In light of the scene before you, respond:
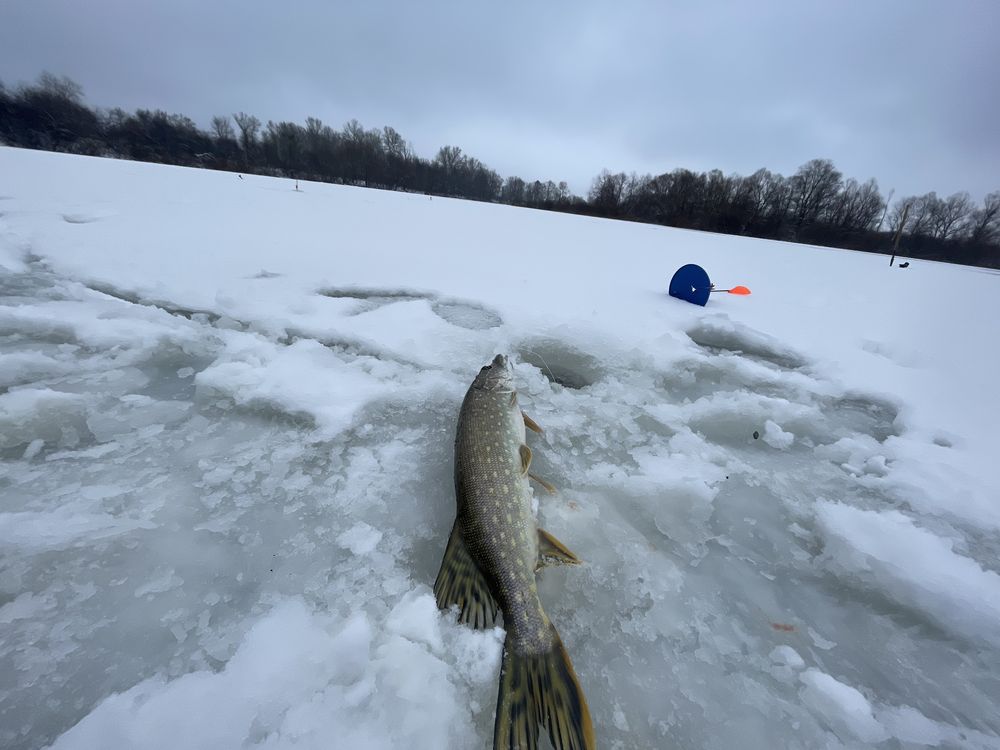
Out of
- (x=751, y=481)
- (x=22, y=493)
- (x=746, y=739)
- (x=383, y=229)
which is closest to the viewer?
(x=746, y=739)

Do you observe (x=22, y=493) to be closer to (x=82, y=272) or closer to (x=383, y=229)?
(x=82, y=272)

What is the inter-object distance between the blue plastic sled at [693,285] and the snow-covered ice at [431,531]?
182 cm

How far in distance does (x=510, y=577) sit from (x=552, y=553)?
245mm

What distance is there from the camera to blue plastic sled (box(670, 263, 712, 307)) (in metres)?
5.34

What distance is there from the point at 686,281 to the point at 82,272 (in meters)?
7.04

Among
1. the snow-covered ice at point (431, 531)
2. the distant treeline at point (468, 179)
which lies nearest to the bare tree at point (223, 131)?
the distant treeline at point (468, 179)

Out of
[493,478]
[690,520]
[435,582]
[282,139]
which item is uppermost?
[282,139]

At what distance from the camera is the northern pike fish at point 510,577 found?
1.12 meters

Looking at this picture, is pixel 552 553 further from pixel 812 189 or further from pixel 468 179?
pixel 468 179

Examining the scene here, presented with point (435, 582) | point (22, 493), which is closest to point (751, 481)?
point (435, 582)

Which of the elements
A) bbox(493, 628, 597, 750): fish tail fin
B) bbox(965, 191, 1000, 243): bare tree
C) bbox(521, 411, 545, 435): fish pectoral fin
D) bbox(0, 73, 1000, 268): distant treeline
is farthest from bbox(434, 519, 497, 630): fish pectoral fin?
bbox(965, 191, 1000, 243): bare tree

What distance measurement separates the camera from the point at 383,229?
30.5 ft

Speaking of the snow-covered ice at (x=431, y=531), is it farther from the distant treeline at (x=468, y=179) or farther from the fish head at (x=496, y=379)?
the distant treeline at (x=468, y=179)

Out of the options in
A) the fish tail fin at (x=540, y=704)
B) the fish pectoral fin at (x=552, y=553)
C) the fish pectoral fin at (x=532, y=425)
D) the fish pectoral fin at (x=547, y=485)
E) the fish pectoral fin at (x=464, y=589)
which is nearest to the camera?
the fish tail fin at (x=540, y=704)
